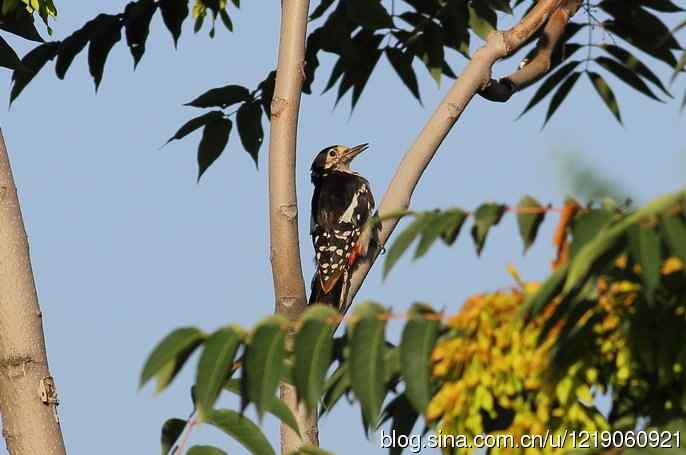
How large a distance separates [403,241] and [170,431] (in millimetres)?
1090

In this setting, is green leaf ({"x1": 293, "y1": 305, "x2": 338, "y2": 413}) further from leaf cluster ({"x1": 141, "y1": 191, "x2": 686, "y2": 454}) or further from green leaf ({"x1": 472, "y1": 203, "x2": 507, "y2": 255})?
green leaf ({"x1": 472, "y1": 203, "x2": 507, "y2": 255})

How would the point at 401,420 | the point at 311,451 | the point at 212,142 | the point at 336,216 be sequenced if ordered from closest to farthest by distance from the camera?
the point at 311,451 < the point at 401,420 < the point at 212,142 < the point at 336,216

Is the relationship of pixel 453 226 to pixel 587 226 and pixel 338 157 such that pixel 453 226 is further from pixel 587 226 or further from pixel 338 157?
pixel 338 157

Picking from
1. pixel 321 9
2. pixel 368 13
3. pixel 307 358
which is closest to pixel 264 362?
pixel 307 358

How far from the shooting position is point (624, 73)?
218 inches

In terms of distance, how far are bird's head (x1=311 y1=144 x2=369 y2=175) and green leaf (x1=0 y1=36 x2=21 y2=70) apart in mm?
5304

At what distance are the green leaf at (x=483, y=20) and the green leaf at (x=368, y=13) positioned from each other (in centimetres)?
50

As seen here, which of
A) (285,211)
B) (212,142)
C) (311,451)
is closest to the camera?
(311,451)

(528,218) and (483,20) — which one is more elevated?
(483,20)

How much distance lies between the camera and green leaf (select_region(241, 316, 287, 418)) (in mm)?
2660

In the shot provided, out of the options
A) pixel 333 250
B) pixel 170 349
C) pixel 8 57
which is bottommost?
pixel 333 250

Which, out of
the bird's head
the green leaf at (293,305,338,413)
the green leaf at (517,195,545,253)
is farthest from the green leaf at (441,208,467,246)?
the bird's head

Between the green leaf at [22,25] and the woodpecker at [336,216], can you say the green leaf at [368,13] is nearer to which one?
the green leaf at [22,25]

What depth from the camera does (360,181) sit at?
9.68 metres
